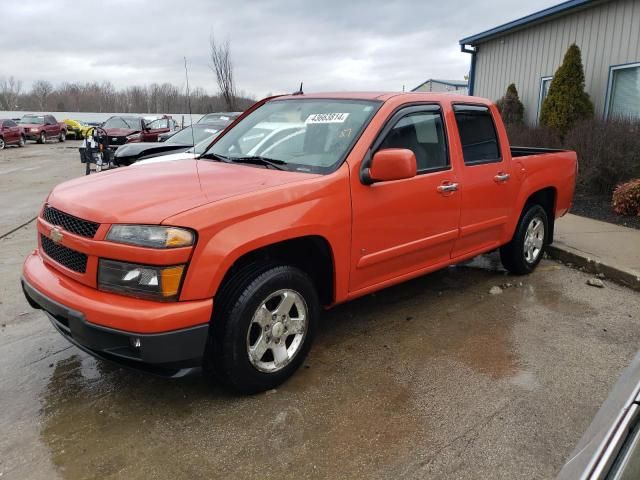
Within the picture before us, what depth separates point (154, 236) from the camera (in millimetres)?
2602

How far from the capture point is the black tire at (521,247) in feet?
16.8

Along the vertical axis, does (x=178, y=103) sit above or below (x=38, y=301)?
above

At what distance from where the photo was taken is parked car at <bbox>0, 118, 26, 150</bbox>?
83.4 ft

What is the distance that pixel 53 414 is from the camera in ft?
9.62

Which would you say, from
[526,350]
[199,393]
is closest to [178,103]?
[199,393]

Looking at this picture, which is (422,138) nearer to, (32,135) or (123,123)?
(123,123)

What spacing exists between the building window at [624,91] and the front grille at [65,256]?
33.0ft

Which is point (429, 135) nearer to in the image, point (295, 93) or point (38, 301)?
point (295, 93)

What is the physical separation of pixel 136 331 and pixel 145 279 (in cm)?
26

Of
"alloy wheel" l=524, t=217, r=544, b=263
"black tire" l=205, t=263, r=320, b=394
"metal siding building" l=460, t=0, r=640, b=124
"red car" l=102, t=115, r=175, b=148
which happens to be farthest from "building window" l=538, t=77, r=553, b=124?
"red car" l=102, t=115, r=175, b=148

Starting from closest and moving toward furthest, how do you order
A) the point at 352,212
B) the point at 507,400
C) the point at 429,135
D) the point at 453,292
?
the point at 507,400, the point at 352,212, the point at 429,135, the point at 453,292

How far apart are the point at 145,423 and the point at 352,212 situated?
5.72 feet

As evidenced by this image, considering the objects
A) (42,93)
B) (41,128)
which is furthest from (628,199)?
(42,93)

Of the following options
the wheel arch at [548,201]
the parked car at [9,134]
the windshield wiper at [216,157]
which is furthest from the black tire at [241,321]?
the parked car at [9,134]
